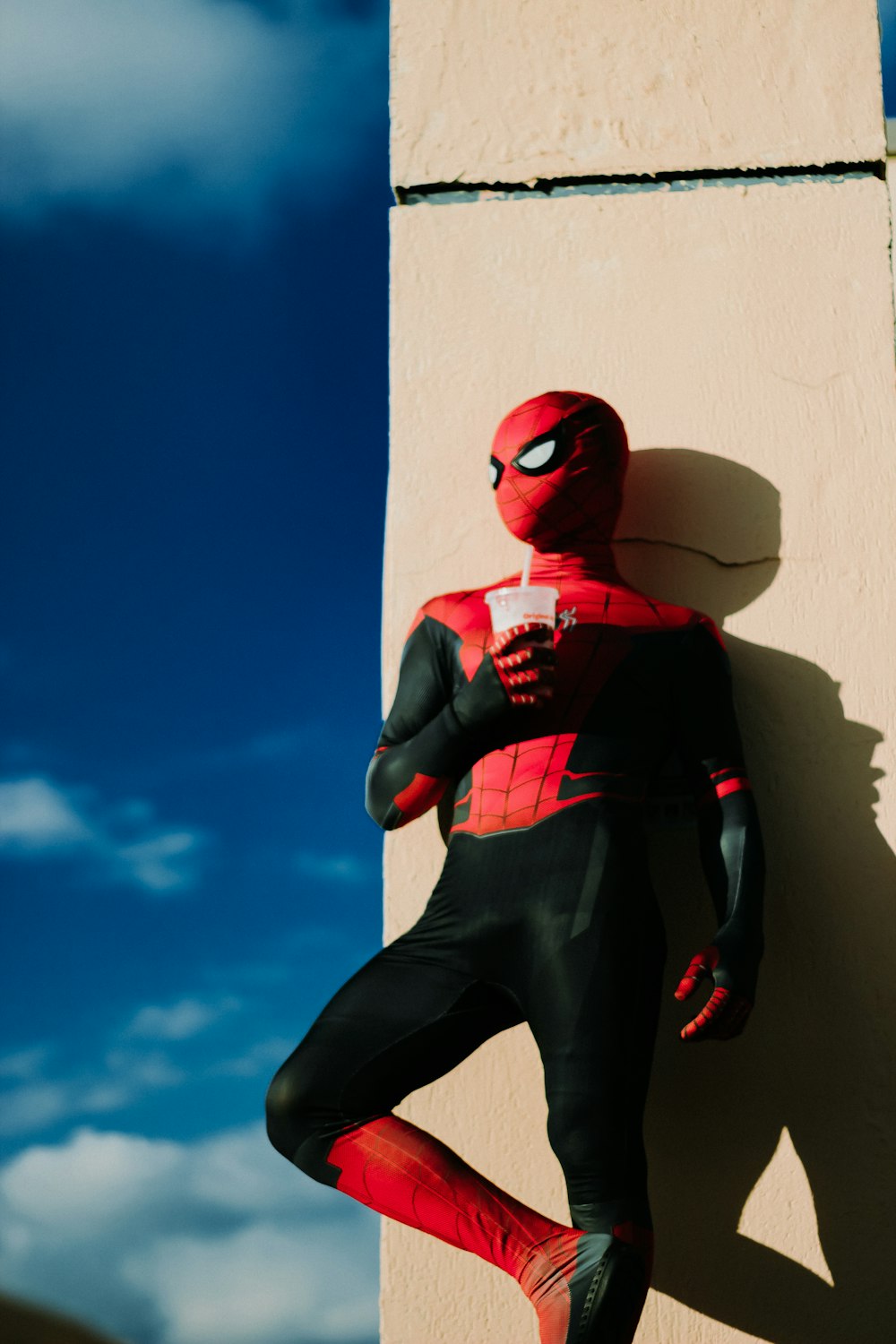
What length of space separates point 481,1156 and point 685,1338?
21.8 inches

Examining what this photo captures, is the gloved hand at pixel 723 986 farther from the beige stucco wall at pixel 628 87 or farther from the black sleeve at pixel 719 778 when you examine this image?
the beige stucco wall at pixel 628 87

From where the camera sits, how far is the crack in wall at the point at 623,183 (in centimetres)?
346

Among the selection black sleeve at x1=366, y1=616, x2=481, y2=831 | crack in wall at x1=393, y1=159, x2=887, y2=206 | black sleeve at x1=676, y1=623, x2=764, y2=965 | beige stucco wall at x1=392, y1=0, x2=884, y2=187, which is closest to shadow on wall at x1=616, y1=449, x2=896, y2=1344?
black sleeve at x1=676, y1=623, x2=764, y2=965

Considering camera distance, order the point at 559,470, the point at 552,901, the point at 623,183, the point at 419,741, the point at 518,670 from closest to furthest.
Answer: the point at 518,670 < the point at 552,901 < the point at 419,741 < the point at 559,470 < the point at 623,183

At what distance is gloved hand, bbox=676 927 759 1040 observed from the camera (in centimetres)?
242

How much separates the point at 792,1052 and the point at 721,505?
Answer: 1.28 metres

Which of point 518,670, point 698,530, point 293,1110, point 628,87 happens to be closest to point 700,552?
point 698,530

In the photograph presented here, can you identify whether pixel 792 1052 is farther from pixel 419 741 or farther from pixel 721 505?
pixel 721 505

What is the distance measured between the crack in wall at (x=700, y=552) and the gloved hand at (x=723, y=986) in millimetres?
992

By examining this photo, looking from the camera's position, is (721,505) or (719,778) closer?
(719,778)

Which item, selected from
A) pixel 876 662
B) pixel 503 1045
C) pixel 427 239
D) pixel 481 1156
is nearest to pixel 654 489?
pixel 876 662

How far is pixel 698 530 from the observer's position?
319 cm

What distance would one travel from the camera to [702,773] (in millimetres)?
2746

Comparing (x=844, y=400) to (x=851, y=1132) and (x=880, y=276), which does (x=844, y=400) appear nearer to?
(x=880, y=276)
